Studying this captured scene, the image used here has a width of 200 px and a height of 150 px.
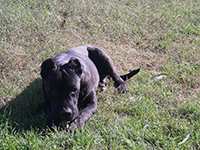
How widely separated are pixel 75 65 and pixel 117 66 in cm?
271

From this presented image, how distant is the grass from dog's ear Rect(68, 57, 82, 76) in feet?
2.71

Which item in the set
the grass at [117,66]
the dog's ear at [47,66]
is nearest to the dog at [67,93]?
the dog's ear at [47,66]

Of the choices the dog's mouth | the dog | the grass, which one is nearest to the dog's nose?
the dog

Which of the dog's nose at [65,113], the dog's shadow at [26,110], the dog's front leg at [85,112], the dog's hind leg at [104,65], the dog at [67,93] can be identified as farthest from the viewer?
the dog's hind leg at [104,65]

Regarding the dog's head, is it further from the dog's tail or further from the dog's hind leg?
the dog's tail

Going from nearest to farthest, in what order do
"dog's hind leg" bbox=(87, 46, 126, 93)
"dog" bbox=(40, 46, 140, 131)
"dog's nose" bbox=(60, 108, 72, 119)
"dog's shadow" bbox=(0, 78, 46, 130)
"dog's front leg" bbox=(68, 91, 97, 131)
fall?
"dog's nose" bbox=(60, 108, 72, 119), "dog" bbox=(40, 46, 140, 131), "dog's front leg" bbox=(68, 91, 97, 131), "dog's shadow" bbox=(0, 78, 46, 130), "dog's hind leg" bbox=(87, 46, 126, 93)

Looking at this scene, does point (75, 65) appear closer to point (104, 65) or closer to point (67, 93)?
point (67, 93)

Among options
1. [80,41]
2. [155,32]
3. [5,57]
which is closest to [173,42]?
[155,32]

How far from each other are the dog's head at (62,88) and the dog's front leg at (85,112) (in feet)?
0.33

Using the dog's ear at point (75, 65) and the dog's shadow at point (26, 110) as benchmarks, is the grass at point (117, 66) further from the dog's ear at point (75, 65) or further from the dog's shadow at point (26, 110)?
the dog's ear at point (75, 65)

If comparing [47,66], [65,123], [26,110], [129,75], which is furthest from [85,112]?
[129,75]

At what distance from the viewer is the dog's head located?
345 centimetres

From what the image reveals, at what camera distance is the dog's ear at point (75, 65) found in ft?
12.2

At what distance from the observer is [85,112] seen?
3.91 metres
